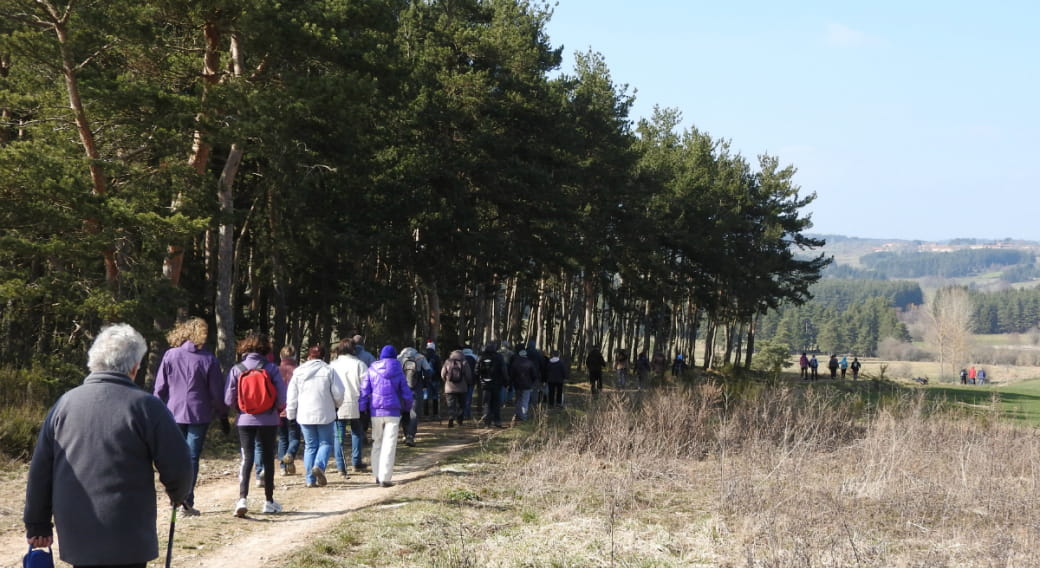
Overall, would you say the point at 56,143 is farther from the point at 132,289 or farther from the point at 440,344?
the point at 440,344

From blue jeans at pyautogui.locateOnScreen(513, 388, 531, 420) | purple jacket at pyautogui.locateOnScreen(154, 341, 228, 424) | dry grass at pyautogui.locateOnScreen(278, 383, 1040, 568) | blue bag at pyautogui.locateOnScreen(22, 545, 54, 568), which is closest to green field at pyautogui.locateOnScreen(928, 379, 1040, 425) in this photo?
dry grass at pyautogui.locateOnScreen(278, 383, 1040, 568)

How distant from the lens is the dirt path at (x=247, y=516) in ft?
25.9

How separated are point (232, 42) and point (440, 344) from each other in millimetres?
19045

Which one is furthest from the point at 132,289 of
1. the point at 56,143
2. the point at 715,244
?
the point at 715,244

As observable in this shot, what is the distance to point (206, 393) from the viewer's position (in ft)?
29.8

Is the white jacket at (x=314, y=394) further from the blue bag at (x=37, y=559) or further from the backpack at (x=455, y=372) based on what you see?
the backpack at (x=455, y=372)

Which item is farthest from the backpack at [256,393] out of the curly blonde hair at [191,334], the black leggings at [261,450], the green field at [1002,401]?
the green field at [1002,401]

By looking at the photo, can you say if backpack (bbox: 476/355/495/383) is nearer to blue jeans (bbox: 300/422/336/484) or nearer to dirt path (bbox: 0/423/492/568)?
dirt path (bbox: 0/423/492/568)

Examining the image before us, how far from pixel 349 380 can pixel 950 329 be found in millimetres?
94854

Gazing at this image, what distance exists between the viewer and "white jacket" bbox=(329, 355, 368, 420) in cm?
1209

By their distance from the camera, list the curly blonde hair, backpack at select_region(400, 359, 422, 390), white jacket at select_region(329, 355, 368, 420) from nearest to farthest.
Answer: the curly blonde hair
white jacket at select_region(329, 355, 368, 420)
backpack at select_region(400, 359, 422, 390)

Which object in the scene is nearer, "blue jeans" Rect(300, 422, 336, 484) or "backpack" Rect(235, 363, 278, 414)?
"backpack" Rect(235, 363, 278, 414)

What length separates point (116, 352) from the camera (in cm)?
445

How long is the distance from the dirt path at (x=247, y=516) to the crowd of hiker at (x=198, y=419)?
208 mm
